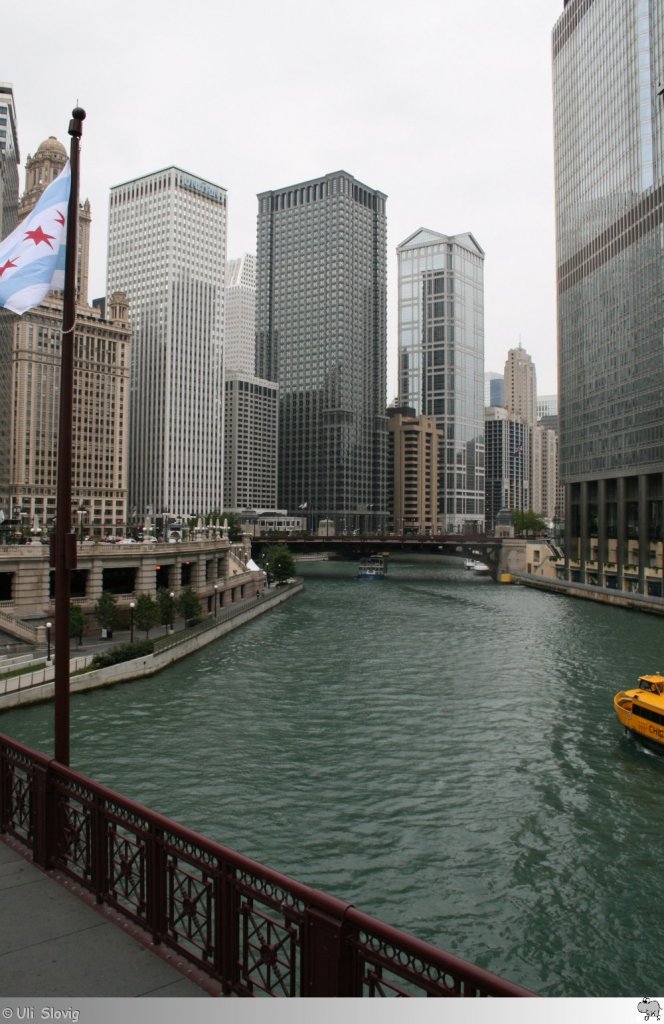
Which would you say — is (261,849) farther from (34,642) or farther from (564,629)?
(564,629)

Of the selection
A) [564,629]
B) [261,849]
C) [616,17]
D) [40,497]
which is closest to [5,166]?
[40,497]

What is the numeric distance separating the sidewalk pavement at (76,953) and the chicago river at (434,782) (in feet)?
37.4

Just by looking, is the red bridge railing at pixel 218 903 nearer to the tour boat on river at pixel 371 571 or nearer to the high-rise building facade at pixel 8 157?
the tour boat on river at pixel 371 571

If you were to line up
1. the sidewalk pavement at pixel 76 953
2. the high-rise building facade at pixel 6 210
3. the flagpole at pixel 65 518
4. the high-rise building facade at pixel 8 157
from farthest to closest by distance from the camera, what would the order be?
the high-rise building facade at pixel 8 157, the high-rise building facade at pixel 6 210, the flagpole at pixel 65 518, the sidewalk pavement at pixel 76 953

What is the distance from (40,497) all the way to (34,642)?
15861 cm

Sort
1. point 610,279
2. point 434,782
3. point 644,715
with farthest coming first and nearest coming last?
point 610,279
point 644,715
point 434,782

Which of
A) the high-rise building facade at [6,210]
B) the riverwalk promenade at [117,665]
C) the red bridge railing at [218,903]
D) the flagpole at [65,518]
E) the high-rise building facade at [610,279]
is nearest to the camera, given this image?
the red bridge railing at [218,903]

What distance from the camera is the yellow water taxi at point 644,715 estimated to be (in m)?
33.6

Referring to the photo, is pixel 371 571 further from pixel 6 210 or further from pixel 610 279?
pixel 6 210

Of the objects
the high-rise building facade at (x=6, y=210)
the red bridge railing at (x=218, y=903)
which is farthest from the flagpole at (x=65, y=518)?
the high-rise building facade at (x=6, y=210)

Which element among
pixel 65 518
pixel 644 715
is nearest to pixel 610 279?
pixel 644 715

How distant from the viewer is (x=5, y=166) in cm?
15988

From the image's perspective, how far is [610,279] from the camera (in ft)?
384

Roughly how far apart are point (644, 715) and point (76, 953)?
3133 cm
